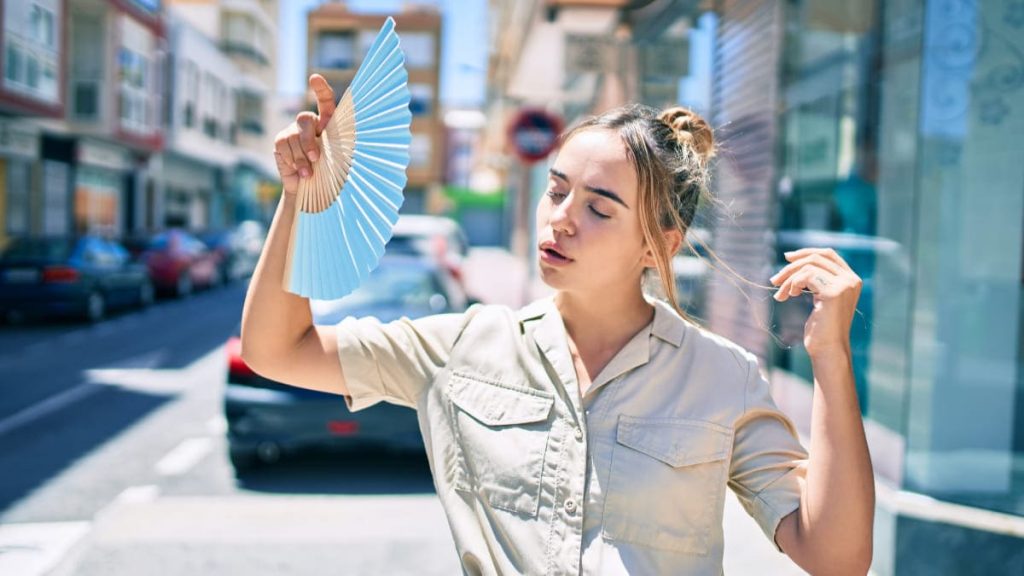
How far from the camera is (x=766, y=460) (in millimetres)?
1522

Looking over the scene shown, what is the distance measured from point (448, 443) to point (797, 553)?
23.8 inches

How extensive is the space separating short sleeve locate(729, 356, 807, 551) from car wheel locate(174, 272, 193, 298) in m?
18.2

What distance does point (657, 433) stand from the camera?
150 cm

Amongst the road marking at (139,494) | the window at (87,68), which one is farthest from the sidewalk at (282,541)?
the window at (87,68)

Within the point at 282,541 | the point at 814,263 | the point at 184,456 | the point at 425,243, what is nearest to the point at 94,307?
the point at 425,243

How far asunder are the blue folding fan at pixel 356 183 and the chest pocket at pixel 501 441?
0.30 meters

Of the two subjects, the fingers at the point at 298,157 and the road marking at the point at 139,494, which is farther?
the road marking at the point at 139,494

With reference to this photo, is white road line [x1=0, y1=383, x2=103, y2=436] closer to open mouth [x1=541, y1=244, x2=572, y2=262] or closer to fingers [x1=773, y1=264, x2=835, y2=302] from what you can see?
open mouth [x1=541, y1=244, x2=572, y2=262]

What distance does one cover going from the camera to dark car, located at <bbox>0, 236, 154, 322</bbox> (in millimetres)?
13086

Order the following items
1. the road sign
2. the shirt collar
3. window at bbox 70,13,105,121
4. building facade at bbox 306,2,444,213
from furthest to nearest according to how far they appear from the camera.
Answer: building facade at bbox 306,2,444,213
window at bbox 70,13,105,121
the road sign
the shirt collar

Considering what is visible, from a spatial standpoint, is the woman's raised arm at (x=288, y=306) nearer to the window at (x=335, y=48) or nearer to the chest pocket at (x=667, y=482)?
the chest pocket at (x=667, y=482)

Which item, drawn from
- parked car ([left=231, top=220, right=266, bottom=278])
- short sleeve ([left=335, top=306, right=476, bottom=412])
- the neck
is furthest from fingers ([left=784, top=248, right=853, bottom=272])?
parked car ([left=231, top=220, right=266, bottom=278])

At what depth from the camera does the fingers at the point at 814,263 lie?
143 cm

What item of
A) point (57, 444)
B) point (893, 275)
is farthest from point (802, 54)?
point (57, 444)
